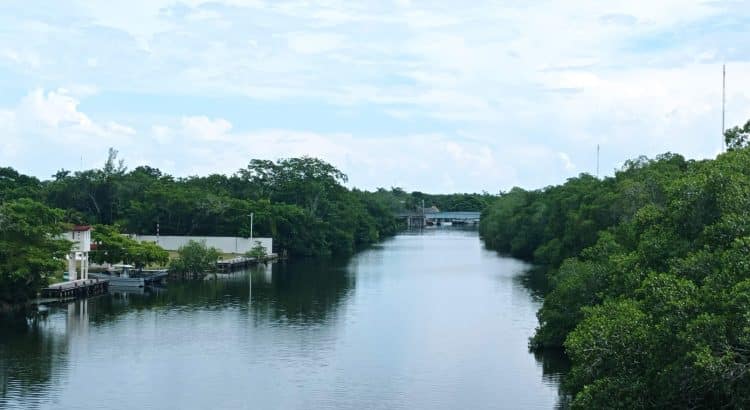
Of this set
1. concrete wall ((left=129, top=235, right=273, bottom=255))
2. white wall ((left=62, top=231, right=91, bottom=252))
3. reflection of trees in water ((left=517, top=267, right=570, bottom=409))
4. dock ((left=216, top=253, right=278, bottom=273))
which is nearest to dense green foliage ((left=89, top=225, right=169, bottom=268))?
white wall ((left=62, top=231, right=91, bottom=252))

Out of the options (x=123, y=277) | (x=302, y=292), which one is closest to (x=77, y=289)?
(x=123, y=277)

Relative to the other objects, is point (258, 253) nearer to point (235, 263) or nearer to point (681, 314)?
point (235, 263)

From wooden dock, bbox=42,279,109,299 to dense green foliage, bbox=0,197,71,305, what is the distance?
3.22m

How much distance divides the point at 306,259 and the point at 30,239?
45.5 metres

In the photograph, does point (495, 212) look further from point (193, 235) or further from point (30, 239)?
point (30, 239)

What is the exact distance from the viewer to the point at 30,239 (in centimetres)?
4588

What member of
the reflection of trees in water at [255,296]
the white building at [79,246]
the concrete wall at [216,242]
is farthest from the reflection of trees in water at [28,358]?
the concrete wall at [216,242]

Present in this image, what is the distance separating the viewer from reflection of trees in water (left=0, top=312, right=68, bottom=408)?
93.9 ft

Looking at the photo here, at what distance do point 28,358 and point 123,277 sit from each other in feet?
87.1

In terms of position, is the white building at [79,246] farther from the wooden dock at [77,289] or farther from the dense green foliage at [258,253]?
the dense green foliage at [258,253]

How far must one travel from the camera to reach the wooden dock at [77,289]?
50.7m

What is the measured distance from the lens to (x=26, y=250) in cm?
4481

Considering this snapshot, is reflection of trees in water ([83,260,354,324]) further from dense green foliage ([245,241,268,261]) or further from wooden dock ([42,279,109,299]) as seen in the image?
dense green foliage ([245,241,268,261])

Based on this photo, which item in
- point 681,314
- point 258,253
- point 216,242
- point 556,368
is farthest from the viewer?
point 216,242
